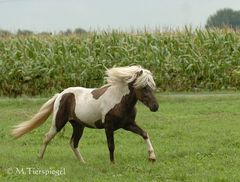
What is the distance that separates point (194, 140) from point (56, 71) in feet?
32.1

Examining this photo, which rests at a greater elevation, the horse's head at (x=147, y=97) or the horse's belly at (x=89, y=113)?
the horse's head at (x=147, y=97)

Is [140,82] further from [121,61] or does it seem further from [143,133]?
[121,61]

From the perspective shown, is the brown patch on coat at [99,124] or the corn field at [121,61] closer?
the brown patch on coat at [99,124]

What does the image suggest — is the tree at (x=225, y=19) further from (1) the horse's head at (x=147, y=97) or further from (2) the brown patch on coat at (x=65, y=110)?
(1) the horse's head at (x=147, y=97)

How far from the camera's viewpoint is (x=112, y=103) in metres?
9.56

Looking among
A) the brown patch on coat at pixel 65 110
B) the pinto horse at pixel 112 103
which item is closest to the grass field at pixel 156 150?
the pinto horse at pixel 112 103

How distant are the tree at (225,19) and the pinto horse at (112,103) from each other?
15.1m

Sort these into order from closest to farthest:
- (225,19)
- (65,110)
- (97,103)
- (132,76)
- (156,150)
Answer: (132,76)
(97,103)
(65,110)
(156,150)
(225,19)

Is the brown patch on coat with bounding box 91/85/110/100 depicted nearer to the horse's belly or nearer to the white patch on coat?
the white patch on coat

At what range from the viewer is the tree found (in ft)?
81.4

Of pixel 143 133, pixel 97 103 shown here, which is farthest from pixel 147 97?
pixel 97 103

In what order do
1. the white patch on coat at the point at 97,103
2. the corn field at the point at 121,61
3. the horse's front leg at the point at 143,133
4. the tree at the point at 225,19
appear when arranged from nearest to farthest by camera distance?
the horse's front leg at the point at 143,133 → the white patch on coat at the point at 97,103 → the corn field at the point at 121,61 → the tree at the point at 225,19

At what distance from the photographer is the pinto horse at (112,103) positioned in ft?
30.5

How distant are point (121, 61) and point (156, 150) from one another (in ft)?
35.4
